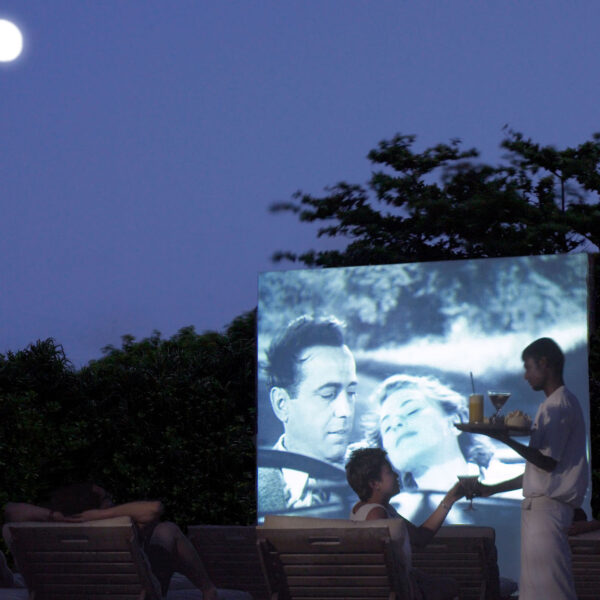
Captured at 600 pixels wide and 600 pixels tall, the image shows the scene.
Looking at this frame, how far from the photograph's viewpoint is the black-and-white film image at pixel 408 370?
357 inches

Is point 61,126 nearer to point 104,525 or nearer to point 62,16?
point 62,16

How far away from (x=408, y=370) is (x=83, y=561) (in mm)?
4591

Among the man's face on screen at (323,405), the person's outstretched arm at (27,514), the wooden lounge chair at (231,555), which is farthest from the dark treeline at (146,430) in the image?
the person's outstretched arm at (27,514)

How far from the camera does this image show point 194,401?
9.80 m

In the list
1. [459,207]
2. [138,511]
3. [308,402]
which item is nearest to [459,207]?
[459,207]

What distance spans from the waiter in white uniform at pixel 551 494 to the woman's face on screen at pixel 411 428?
342 cm

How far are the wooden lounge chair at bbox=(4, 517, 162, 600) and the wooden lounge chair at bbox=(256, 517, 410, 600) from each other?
59cm

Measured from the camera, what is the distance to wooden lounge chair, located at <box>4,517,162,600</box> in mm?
5152

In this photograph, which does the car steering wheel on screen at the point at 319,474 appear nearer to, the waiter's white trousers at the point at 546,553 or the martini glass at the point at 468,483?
the waiter's white trousers at the point at 546,553

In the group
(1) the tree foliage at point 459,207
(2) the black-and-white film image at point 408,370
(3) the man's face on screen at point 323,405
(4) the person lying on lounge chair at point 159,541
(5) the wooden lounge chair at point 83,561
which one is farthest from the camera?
(1) the tree foliage at point 459,207

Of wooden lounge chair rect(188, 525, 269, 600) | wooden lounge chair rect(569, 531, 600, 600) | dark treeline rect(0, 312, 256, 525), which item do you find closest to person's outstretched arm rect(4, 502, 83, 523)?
wooden lounge chair rect(188, 525, 269, 600)

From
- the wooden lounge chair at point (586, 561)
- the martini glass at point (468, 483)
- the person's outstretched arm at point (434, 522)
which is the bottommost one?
the wooden lounge chair at point (586, 561)

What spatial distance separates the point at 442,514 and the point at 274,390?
15.1 feet

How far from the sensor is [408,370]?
9414mm
